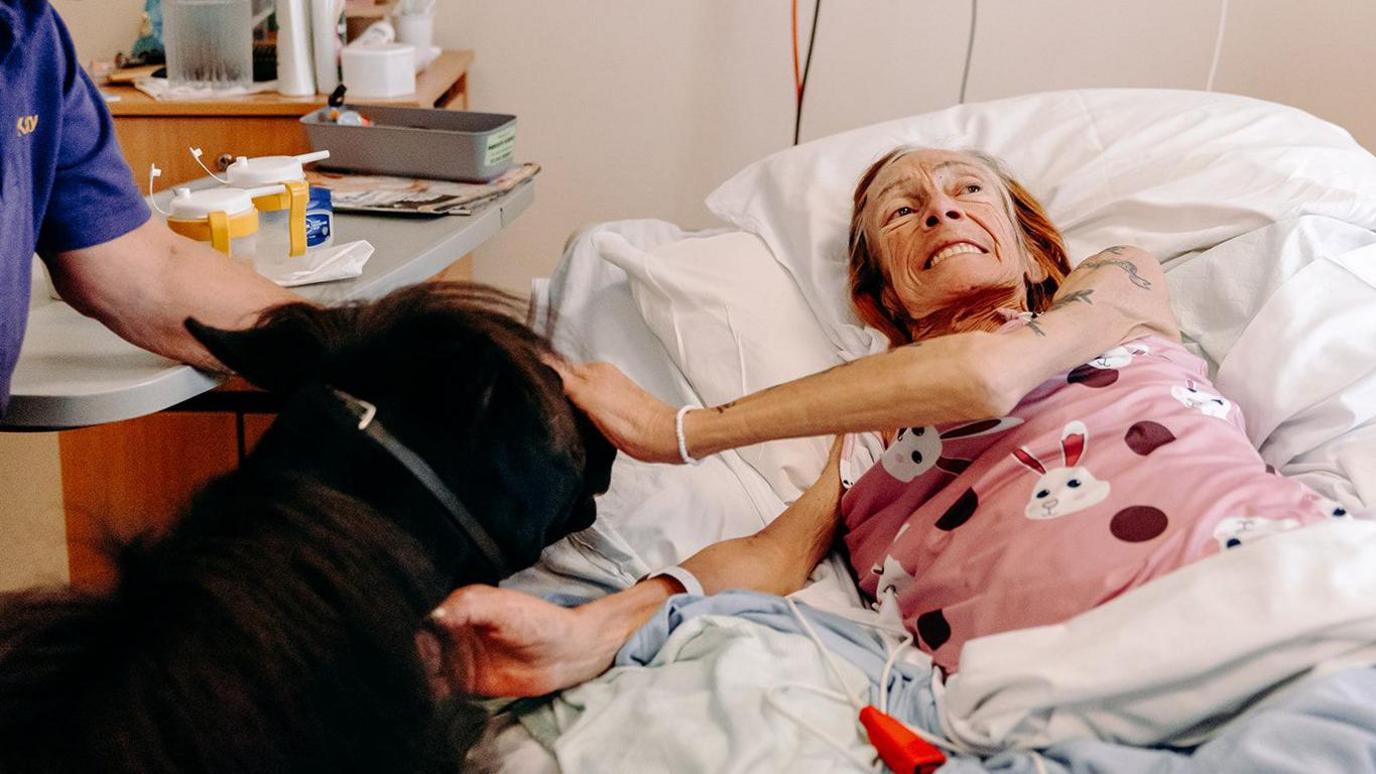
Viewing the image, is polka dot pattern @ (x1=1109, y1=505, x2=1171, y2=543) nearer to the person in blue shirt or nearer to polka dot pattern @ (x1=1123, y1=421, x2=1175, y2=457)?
polka dot pattern @ (x1=1123, y1=421, x2=1175, y2=457)

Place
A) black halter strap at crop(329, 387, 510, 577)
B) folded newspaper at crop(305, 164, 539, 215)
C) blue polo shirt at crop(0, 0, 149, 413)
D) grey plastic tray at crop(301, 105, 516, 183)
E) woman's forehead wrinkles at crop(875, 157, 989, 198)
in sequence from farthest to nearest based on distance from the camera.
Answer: grey plastic tray at crop(301, 105, 516, 183)
folded newspaper at crop(305, 164, 539, 215)
woman's forehead wrinkles at crop(875, 157, 989, 198)
blue polo shirt at crop(0, 0, 149, 413)
black halter strap at crop(329, 387, 510, 577)

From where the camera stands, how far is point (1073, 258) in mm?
1869

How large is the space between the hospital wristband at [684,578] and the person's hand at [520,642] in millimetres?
156

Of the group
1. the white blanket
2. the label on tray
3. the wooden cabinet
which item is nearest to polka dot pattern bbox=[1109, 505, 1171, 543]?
the white blanket

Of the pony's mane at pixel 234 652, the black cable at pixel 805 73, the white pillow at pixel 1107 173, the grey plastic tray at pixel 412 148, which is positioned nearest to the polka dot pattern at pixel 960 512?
the white pillow at pixel 1107 173

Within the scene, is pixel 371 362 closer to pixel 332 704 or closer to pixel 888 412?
pixel 332 704

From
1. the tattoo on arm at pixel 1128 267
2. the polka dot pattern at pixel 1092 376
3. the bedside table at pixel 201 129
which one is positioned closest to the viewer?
the polka dot pattern at pixel 1092 376

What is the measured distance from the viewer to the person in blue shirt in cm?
113


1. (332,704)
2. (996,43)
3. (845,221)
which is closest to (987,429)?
(845,221)

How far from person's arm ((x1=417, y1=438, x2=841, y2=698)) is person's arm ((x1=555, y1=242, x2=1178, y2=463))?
0.18 m

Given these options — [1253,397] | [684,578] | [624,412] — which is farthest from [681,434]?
[1253,397]

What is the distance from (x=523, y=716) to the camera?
3.96 ft

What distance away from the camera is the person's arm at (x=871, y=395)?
1.29 metres

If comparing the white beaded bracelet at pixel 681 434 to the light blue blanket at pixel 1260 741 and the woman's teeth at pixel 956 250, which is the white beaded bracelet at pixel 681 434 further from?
the woman's teeth at pixel 956 250
